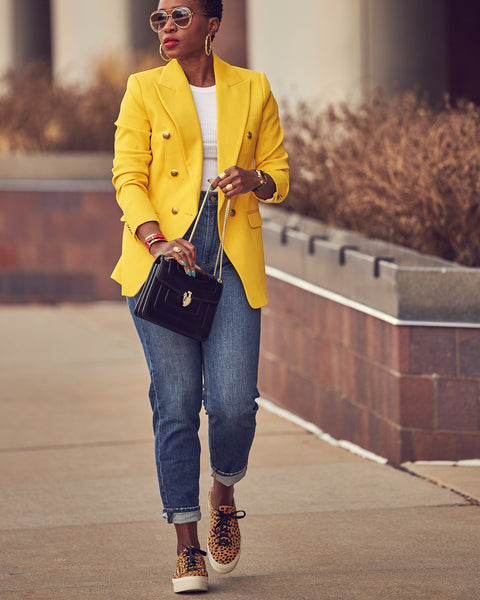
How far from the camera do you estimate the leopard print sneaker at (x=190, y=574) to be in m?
4.19

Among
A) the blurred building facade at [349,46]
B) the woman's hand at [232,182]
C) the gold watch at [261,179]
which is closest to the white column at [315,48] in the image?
the blurred building facade at [349,46]

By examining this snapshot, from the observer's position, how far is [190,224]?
418 cm

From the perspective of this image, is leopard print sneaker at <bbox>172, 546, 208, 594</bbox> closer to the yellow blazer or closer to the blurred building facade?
the yellow blazer

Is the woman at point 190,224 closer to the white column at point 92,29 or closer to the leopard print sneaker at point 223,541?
the leopard print sneaker at point 223,541

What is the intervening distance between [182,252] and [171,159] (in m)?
0.38

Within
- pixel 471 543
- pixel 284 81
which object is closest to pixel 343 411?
pixel 471 543

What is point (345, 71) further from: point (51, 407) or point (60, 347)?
point (51, 407)

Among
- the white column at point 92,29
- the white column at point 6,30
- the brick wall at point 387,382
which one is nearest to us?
the brick wall at point 387,382

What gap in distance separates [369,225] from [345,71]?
3048mm

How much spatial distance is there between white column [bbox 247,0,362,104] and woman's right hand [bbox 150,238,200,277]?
573 cm

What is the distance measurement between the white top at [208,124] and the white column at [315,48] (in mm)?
5342

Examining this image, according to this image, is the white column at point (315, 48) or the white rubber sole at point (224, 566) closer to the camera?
the white rubber sole at point (224, 566)

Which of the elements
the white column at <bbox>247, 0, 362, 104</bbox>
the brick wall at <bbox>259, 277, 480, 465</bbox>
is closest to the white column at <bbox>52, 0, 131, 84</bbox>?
the white column at <bbox>247, 0, 362, 104</bbox>

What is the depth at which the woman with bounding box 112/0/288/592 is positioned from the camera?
4.19 metres
